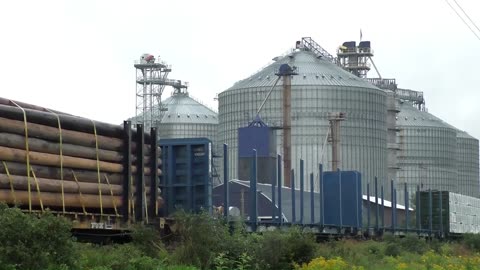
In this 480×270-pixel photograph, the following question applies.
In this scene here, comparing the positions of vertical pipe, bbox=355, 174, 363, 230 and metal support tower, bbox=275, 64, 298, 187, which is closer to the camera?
vertical pipe, bbox=355, 174, 363, 230

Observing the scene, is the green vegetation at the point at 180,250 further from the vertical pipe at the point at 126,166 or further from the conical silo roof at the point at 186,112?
the conical silo roof at the point at 186,112

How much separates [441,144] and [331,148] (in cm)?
3115

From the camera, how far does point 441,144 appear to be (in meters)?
103

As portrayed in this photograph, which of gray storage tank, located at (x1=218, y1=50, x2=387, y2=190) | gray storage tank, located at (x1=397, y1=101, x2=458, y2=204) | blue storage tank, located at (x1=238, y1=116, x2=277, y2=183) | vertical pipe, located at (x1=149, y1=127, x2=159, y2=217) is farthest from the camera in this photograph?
gray storage tank, located at (x1=397, y1=101, x2=458, y2=204)

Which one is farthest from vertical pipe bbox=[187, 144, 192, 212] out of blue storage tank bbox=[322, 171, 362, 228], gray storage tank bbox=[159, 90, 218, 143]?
gray storage tank bbox=[159, 90, 218, 143]

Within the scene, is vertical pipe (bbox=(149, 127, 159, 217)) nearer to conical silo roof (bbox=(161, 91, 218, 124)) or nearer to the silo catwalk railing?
the silo catwalk railing

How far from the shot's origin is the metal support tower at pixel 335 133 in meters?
71.4

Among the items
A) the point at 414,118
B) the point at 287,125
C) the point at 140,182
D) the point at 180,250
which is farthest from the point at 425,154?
the point at 180,250

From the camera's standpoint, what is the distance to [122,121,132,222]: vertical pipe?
2100cm

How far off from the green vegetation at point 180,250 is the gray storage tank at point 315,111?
46302 mm

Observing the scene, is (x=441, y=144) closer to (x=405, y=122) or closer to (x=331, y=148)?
(x=405, y=122)

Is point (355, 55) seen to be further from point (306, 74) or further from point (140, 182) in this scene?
point (140, 182)

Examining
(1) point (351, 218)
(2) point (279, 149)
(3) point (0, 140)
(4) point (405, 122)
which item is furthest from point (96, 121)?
(4) point (405, 122)

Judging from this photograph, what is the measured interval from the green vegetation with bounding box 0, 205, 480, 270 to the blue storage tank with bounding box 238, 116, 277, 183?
28.3m
